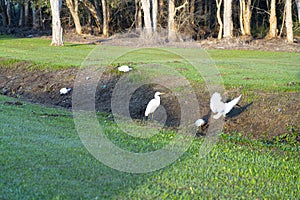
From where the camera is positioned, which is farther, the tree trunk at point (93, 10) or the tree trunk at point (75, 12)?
the tree trunk at point (93, 10)

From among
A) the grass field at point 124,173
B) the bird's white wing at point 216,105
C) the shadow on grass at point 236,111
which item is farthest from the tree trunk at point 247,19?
the grass field at point 124,173

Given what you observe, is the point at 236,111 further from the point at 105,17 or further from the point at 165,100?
the point at 105,17

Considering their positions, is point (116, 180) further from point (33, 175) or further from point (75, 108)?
point (75, 108)

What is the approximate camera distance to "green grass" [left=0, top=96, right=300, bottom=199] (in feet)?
21.8

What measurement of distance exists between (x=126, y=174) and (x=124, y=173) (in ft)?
0.15

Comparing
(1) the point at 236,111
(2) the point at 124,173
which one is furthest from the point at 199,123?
(2) the point at 124,173

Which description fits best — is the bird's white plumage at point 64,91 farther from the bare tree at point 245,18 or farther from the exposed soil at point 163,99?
the bare tree at point 245,18

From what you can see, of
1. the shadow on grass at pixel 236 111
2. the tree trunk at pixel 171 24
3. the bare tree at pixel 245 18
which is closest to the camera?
the shadow on grass at pixel 236 111

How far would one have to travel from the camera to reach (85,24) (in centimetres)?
4547

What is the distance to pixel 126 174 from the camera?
740cm

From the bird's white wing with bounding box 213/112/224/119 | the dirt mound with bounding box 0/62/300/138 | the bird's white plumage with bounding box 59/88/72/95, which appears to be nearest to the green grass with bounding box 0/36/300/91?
the dirt mound with bounding box 0/62/300/138

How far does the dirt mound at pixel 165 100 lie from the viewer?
12.6m

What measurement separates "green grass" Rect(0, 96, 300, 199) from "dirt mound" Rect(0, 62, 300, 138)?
7.86 feet

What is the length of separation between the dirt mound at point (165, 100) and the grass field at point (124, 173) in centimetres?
92
